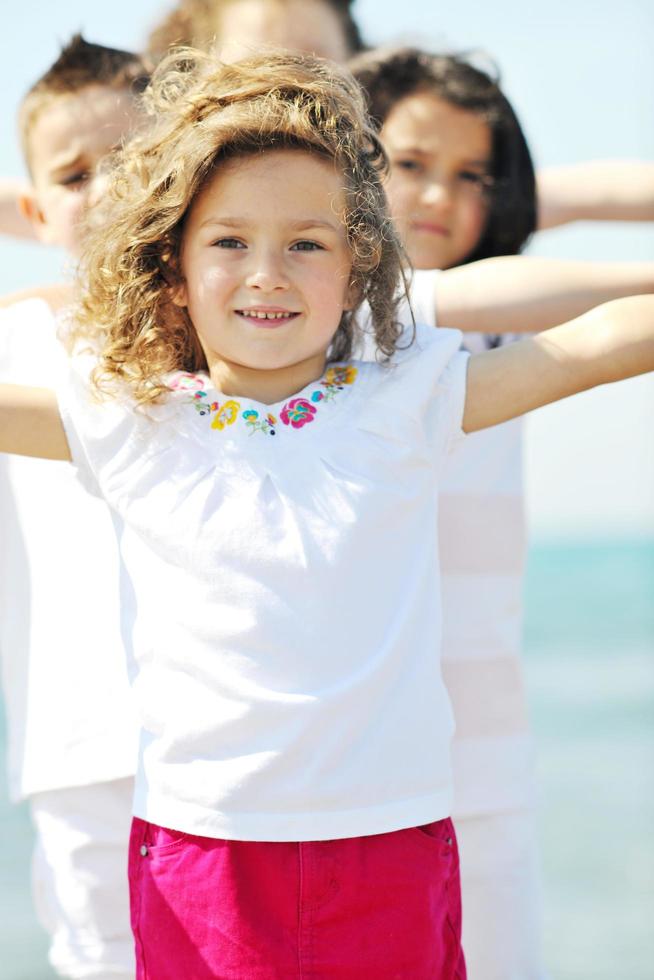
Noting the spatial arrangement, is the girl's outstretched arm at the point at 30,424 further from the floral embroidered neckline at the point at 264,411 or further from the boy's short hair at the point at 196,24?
the boy's short hair at the point at 196,24

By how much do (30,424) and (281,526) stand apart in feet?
1.12

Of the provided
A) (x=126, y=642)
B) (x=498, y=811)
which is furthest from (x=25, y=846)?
(x=126, y=642)

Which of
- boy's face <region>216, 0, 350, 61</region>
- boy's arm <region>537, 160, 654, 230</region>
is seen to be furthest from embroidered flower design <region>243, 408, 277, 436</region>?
boy's face <region>216, 0, 350, 61</region>

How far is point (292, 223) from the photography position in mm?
1712

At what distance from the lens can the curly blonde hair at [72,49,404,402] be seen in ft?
5.68

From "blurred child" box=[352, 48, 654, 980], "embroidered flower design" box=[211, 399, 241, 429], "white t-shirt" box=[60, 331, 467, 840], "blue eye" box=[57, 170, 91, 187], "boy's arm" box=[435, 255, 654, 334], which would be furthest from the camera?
"blue eye" box=[57, 170, 91, 187]

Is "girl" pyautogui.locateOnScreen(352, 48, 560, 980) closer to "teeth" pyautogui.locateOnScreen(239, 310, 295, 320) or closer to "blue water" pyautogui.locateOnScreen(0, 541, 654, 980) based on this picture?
"teeth" pyautogui.locateOnScreen(239, 310, 295, 320)

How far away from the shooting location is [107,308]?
1852 millimetres

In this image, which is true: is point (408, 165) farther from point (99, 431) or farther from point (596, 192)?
point (99, 431)

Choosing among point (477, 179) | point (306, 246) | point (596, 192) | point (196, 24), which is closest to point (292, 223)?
point (306, 246)

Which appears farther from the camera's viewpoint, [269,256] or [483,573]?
[483,573]

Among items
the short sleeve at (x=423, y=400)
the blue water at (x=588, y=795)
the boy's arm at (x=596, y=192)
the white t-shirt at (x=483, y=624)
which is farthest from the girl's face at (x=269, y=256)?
the blue water at (x=588, y=795)

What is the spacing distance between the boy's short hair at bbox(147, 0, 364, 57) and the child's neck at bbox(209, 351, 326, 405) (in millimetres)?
1217

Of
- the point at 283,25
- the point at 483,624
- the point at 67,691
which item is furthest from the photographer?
the point at 283,25
